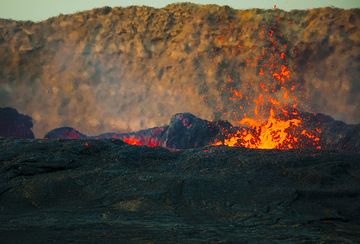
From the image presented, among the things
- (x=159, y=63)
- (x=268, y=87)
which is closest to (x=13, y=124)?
(x=159, y=63)

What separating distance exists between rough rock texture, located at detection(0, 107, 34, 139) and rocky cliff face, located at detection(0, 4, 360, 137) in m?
6.78

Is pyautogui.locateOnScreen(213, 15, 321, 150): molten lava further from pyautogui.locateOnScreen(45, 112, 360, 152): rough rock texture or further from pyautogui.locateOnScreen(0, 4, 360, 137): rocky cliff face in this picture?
pyautogui.locateOnScreen(45, 112, 360, 152): rough rock texture

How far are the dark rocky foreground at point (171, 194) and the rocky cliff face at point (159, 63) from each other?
1297 centimetres

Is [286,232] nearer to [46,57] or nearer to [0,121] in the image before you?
[0,121]

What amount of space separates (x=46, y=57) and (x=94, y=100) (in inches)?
129

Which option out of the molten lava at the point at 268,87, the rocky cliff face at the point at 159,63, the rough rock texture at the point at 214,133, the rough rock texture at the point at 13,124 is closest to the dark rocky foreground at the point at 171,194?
the rough rock texture at the point at 214,133

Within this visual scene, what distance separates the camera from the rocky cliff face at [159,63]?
1956 cm

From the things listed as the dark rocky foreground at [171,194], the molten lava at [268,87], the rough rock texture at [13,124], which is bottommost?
the rough rock texture at [13,124]

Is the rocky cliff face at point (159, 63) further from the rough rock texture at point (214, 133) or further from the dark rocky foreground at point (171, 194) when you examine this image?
the dark rocky foreground at point (171, 194)

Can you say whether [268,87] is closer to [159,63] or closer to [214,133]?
[159,63]

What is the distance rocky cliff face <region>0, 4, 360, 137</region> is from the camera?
770 inches

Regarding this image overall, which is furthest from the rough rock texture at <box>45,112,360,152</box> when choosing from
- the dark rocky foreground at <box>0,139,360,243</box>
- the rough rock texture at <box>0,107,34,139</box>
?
the rough rock texture at <box>0,107,34,139</box>

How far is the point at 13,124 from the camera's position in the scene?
12625mm

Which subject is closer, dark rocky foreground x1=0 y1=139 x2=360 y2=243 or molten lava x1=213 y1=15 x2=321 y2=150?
dark rocky foreground x1=0 y1=139 x2=360 y2=243
